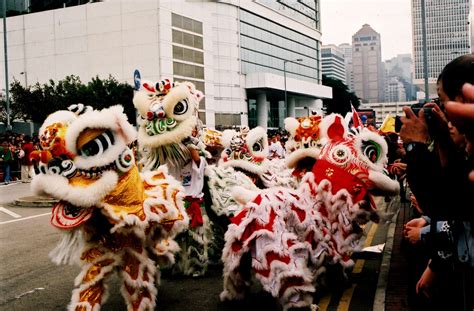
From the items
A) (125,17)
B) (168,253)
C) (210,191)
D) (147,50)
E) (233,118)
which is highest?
(125,17)

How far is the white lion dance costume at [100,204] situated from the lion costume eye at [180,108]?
1524mm

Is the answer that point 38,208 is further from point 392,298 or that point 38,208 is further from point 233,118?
point 233,118

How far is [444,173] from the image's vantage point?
2.59 metres

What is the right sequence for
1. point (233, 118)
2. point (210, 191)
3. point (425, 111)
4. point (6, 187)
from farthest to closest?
1. point (233, 118)
2. point (6, 187)
3. point (210, 191)
4. point (425, 111)

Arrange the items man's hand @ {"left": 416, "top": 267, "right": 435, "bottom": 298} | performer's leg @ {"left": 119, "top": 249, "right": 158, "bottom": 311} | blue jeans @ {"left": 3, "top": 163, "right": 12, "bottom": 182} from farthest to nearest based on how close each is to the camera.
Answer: blue jeans @ {"left": 3, "top": 163, "right": 12, "bottom": 182} < performer's leg @ {"left": 119, "top": 249, "right": 158, "bottom": 311} < man's hand @ {"left": 416, "top": 267, "right": 435, "bottom": 298}

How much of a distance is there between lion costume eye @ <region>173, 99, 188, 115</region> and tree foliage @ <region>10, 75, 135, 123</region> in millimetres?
33535

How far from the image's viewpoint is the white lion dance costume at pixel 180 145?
6.22m

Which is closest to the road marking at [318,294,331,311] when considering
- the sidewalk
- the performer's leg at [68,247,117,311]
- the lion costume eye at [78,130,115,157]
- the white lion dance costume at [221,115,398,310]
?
the white lion dance costume at [221,115,398,310]

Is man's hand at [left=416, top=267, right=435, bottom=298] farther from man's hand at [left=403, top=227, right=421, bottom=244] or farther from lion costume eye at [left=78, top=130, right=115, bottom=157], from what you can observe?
lion costume eye at [left=78, top=130, right=115, bottom=157]

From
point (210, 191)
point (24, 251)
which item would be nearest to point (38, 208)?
point (24, 251)

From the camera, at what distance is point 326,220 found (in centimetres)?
538

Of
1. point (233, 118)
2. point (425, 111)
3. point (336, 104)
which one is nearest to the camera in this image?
point (425, 111)

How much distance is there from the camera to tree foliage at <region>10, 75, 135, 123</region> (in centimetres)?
3969

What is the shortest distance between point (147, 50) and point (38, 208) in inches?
1472
